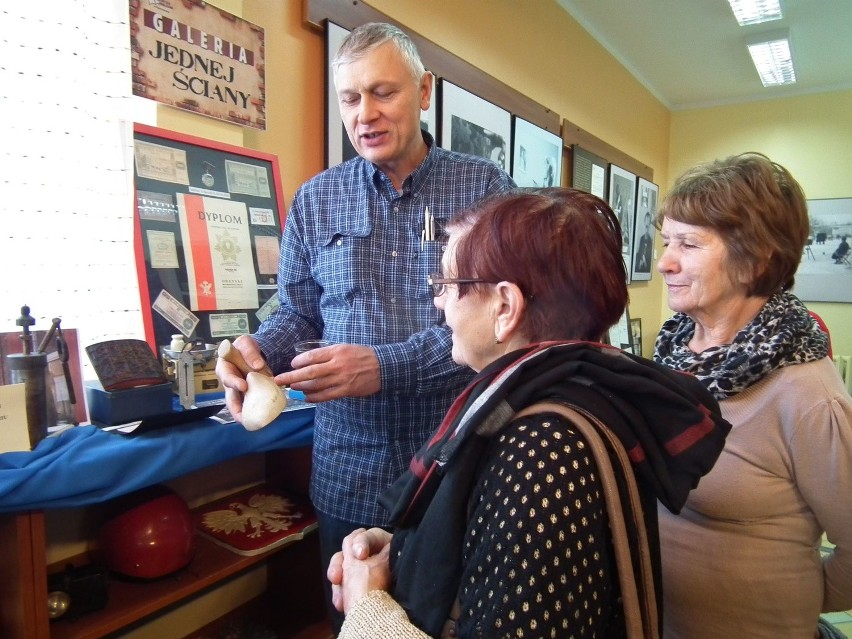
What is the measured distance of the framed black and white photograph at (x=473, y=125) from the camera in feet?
8.16

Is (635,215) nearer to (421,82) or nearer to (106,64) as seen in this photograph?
(421,82)

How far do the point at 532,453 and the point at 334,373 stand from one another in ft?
1.88

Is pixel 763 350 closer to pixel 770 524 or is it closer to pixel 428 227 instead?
pixel 770 524

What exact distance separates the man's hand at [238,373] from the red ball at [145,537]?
0.41m

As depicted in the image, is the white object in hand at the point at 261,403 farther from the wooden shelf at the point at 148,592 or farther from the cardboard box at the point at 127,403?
the wooden shelf at the point at 148,592

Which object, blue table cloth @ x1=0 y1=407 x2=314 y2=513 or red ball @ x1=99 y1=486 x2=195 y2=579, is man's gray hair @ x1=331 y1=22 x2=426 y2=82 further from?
red ball @ x1=99 y1=486 x2=195 y2=579

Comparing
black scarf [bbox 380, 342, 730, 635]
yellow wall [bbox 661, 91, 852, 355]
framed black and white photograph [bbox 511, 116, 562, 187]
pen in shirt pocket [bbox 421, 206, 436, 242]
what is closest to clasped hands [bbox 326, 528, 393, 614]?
black scarf [bbox 380, 342, 730, 635]

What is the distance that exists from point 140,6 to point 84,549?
4.71 ft

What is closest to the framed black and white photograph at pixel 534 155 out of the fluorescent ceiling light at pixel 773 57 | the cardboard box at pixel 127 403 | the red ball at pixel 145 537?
the fluorescent ceiling light at pixel 773 57

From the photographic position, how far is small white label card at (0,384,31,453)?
1.07 metres

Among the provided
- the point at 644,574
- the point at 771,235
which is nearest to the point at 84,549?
the point at 644,574

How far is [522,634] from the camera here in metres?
0.56

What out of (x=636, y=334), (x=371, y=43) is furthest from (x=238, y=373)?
(x=636, y=334)

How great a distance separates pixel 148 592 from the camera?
1.28 meters
